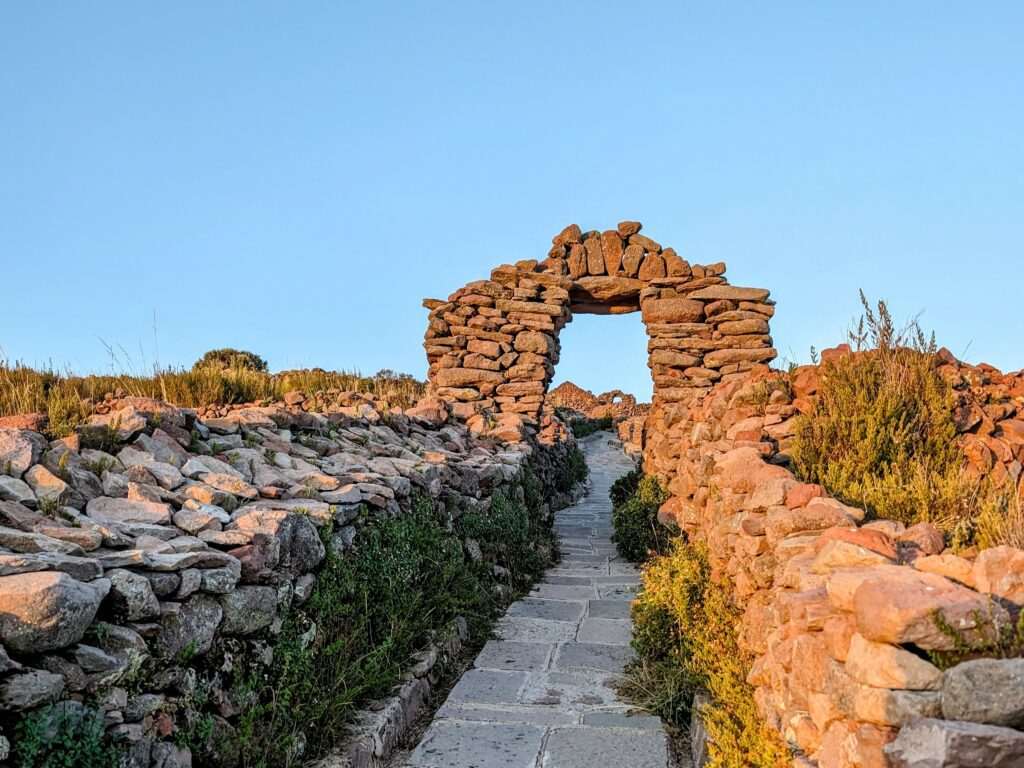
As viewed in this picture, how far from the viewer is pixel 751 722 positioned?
128 inches

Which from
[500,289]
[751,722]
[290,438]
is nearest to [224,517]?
[290,438]

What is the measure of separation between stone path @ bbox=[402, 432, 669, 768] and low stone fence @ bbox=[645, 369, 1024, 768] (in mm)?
897

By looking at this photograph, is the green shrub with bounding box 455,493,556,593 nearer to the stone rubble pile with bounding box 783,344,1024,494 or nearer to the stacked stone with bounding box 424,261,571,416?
the stacked stone with bounding box 424,261,571,416

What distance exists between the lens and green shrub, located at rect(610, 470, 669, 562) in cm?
780

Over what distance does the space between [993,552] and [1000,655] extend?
434 mm

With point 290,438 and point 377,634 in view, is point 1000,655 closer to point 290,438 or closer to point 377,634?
point 377,634

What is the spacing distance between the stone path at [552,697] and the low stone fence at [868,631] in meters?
0.90

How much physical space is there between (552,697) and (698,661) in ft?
2.92

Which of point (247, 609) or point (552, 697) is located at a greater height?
point (247, 609)

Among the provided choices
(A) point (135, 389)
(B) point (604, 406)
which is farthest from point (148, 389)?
(B) point (604, 406)

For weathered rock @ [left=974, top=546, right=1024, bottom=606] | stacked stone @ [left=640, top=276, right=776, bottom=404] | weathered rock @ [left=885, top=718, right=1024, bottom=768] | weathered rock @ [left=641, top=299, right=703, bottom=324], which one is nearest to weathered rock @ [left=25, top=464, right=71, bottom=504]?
weathered rock @ [left=885, top=718, right=1024, bottom=768]

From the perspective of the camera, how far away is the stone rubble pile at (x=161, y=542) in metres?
2.45

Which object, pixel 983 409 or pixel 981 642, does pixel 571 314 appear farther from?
pixel 981 642

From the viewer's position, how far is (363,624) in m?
4.05
